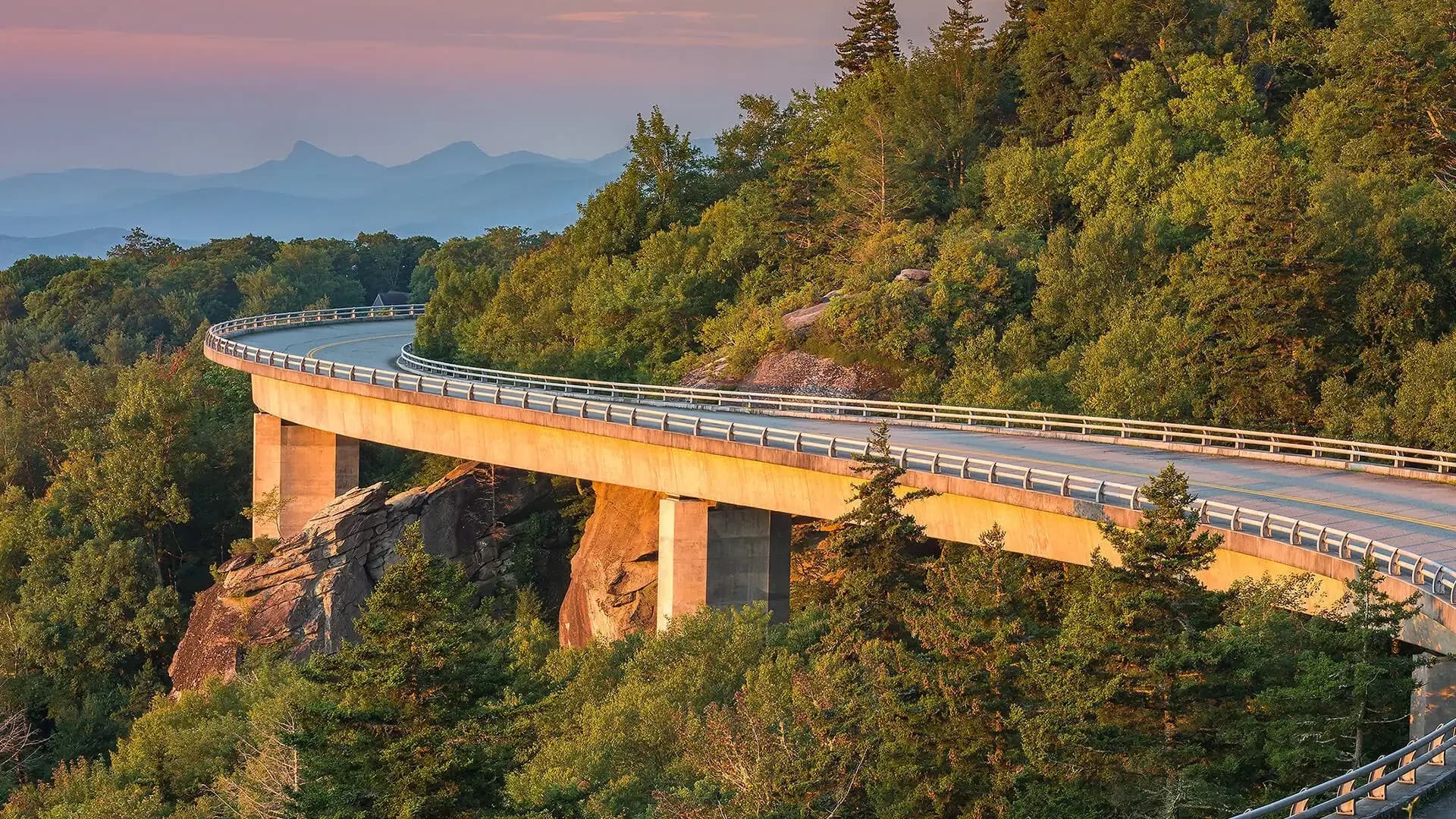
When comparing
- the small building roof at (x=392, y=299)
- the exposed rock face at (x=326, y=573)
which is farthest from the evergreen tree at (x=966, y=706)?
the small building roof at (x=392, y=299)

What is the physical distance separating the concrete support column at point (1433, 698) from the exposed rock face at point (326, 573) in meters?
35.1

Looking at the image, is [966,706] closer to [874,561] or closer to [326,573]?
[874,561]

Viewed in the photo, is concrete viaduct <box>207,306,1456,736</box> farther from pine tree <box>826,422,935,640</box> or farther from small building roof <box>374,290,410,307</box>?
small building roof <box>374,290,410,307</box>

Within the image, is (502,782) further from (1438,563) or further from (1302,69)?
(1302,69)

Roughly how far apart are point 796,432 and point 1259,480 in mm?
11705

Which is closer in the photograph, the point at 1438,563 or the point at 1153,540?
the point at 1153,540

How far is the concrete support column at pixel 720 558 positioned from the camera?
143ft

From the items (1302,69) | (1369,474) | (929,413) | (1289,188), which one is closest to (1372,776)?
(1369,474)

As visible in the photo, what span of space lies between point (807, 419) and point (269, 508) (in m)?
25.2

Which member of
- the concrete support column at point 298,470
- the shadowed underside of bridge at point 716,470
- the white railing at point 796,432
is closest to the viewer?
the white railing at point 796,432

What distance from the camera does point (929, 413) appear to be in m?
49.9

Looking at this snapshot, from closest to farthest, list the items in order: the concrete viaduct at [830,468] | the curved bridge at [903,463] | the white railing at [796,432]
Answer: the white railing at [796,432]
the curved bridge at [903,463]
the concrete viaduct at [830,468]

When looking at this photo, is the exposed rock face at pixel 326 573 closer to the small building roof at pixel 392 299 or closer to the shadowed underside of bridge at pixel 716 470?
the shadowed underside of bridge at pixel 716 470

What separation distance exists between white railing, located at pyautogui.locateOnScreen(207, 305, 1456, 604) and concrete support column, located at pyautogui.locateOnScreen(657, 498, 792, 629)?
2.34 metres
